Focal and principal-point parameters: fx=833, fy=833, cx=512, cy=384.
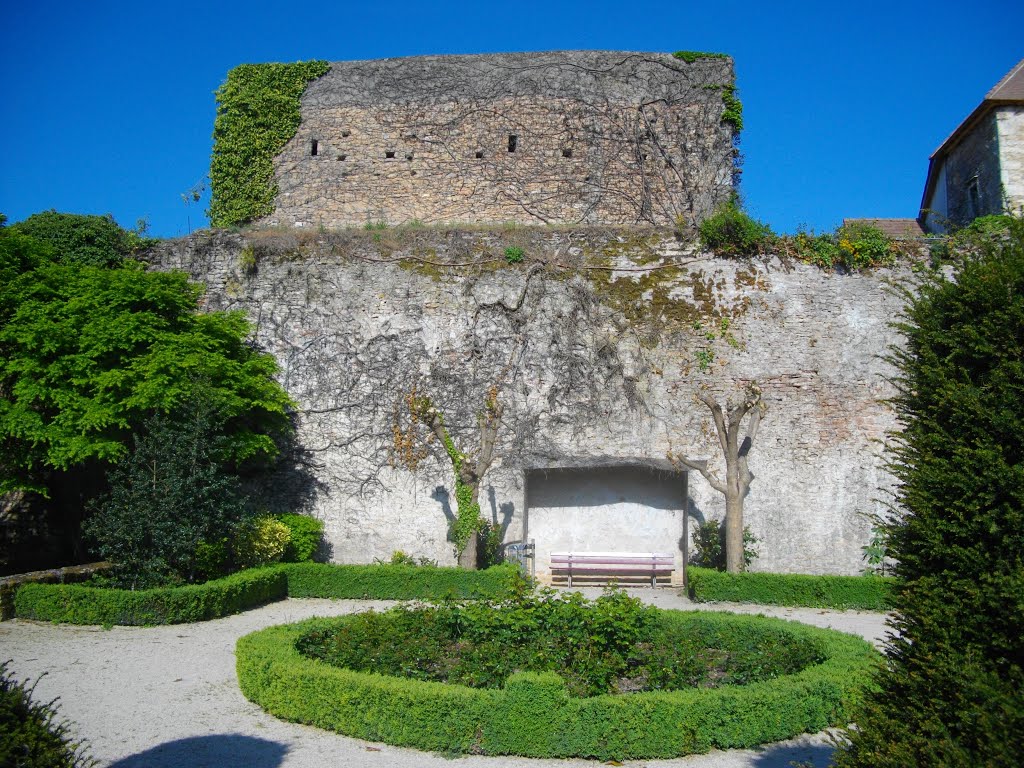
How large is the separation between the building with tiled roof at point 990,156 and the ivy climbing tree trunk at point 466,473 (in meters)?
9.61

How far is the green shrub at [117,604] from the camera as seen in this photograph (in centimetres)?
1045

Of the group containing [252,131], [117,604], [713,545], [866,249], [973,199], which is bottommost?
[117,604]

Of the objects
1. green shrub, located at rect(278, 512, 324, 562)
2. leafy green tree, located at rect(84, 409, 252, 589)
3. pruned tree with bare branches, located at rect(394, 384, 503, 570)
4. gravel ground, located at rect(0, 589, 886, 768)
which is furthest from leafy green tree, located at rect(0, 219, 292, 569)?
gravel ground, located at rect(0, 589, 886, 768)

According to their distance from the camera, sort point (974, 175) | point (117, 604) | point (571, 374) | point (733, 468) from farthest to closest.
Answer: point (974, 175)
point (571, 374)
point (733, 468)
point (117, 604)

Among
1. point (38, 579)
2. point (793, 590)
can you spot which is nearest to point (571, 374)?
point (793, 590)

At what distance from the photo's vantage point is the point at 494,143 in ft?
60.6

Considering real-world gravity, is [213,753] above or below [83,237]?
below

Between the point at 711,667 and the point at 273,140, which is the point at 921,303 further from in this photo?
the point at 273,140

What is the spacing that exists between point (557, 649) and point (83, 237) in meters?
12.9

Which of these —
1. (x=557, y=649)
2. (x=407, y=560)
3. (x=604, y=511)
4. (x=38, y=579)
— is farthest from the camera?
(x=604, y=511)

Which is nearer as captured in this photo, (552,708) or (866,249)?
(552,708)

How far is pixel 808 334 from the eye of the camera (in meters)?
14.4

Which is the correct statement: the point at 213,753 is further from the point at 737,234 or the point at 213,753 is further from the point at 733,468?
the point at 737,234

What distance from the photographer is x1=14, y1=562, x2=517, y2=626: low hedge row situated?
Result: 10.5 m
